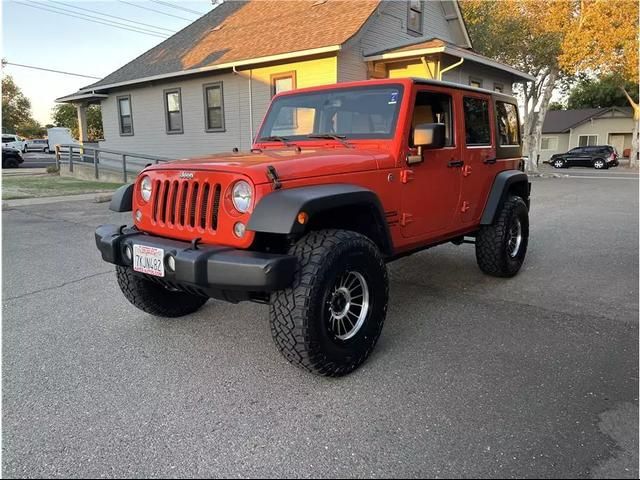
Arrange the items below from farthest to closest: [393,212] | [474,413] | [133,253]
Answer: [393,212] < [133,253] < [474,413]

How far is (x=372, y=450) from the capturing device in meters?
2.30

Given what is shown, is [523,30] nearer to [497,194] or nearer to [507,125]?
[507,125]

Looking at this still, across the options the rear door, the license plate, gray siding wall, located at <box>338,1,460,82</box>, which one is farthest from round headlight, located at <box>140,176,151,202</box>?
gray siding wall, located at <box>338,1,460,82</box>

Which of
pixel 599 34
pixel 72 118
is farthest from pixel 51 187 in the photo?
pixel 72 118

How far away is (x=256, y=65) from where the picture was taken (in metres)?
13.7

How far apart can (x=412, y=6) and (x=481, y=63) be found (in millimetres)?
2940

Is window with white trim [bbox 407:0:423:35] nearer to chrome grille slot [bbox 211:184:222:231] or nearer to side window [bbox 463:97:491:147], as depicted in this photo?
side window [bbox 463:97:491:147]

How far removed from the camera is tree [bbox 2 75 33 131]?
5394 centimetres

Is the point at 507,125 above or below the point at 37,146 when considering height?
below

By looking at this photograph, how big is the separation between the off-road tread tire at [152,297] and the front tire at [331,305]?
124 cm

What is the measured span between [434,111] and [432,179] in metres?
0.61

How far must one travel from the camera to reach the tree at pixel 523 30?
67.0 feet

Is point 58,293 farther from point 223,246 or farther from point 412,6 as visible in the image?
point 412,6

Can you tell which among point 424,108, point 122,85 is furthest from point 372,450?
point 122,85
